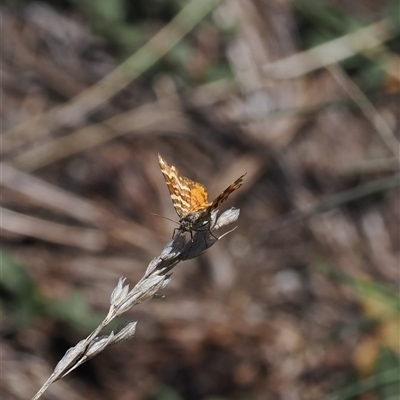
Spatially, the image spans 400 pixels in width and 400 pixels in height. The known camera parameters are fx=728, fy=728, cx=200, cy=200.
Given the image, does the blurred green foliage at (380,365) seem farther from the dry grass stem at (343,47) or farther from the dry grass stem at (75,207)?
the dry grass stem at (343,47)

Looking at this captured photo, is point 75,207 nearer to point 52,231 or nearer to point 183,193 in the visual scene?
point 52,231

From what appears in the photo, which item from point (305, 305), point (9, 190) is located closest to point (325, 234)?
point (305, 305)

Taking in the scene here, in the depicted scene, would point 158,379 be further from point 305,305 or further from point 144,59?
point 144,59

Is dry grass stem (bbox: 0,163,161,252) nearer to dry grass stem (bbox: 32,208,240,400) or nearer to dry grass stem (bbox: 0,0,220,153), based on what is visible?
dry grass stem (bbox: 0,0,220,153)

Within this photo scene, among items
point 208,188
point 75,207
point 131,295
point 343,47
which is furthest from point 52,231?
point 131,295

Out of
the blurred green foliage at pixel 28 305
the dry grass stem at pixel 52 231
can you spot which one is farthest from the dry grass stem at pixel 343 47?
the blurred green foliage at pixel 28 305
